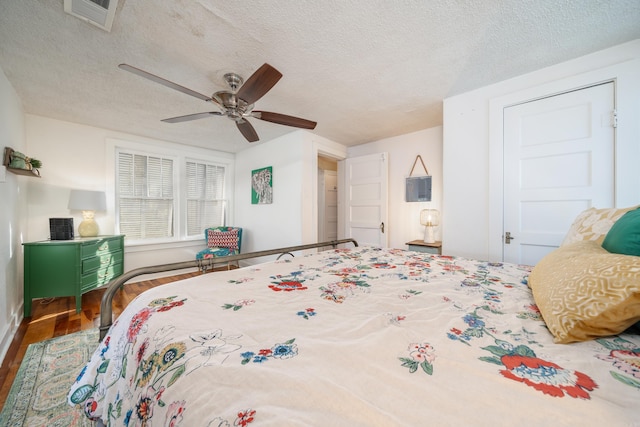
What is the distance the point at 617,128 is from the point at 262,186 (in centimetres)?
403

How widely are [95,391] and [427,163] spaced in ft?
12.4

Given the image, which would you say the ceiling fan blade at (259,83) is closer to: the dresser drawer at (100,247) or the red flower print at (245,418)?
the red flower print at (245,418)

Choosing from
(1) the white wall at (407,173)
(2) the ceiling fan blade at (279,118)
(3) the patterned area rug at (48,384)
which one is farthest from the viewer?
(1) the white wall at (407,173)

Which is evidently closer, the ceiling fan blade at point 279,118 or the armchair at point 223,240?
the ceiling fan blade at point 279,118

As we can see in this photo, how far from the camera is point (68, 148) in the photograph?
3090 mm

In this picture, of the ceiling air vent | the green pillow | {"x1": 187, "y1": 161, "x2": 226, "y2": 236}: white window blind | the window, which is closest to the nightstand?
the green pillow

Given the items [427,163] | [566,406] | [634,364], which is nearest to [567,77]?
[427,163]

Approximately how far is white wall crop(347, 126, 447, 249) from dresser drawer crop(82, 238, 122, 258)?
403 cm

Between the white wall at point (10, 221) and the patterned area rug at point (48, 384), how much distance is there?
32 centimetres

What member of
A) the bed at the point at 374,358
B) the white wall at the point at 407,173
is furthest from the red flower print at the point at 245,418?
the white wall at the point at 407,173

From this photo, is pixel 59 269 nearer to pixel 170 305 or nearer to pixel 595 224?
pixel 170 305

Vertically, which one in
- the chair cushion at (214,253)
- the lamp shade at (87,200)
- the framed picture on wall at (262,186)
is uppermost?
the framed picture on wall at (262,186)

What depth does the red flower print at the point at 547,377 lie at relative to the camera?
493 millimetres

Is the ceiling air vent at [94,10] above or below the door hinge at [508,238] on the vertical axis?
above
